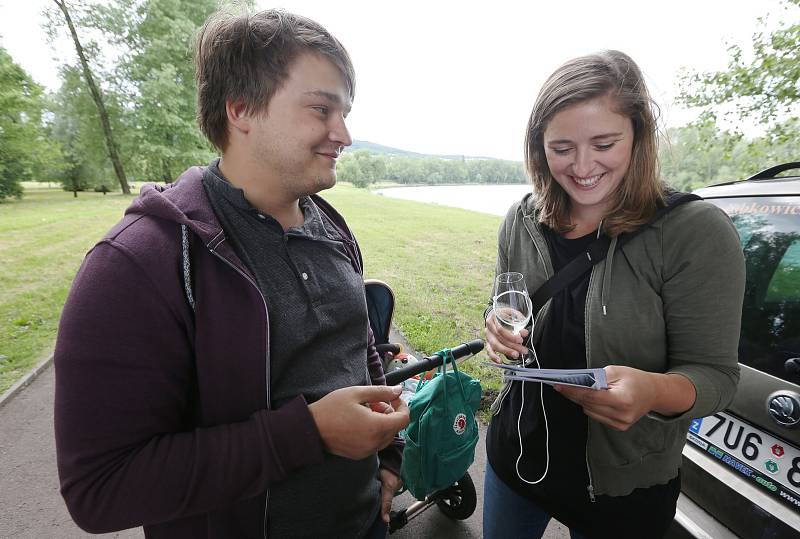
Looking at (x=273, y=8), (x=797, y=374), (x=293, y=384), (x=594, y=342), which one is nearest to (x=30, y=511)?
(x=293, y=384)

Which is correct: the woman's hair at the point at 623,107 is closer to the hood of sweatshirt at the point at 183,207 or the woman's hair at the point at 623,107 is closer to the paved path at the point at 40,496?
the hood of sweatshirt at the point at 183,207

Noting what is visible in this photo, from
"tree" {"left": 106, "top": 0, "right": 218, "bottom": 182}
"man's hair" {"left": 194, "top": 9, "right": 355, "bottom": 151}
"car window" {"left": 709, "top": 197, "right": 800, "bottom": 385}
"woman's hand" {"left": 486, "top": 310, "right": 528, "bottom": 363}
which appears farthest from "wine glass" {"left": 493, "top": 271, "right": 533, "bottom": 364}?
"tree" {"left": 106, "top": 0, "right": 218, "bottom": 182}

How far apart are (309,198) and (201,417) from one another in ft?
3.30

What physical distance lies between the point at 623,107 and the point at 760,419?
1504mm

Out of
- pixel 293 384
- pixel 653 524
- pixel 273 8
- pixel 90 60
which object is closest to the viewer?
pixel 293 384

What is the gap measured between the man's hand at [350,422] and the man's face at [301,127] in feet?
2.38

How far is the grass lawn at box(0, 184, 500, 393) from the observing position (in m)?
5.68

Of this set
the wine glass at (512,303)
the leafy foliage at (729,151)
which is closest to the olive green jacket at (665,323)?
the wine glass at (512,303)

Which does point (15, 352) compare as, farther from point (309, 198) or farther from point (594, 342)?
→ point (594, 342)

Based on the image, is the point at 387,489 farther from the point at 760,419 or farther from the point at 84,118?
the point at 84,118

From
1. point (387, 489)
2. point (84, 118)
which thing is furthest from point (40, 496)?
point (84, 118)

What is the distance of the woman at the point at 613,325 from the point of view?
1.30 meters

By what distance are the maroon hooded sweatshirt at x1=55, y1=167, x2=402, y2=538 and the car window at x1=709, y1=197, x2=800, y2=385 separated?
6.76 ft

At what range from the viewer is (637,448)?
56.7 inches
